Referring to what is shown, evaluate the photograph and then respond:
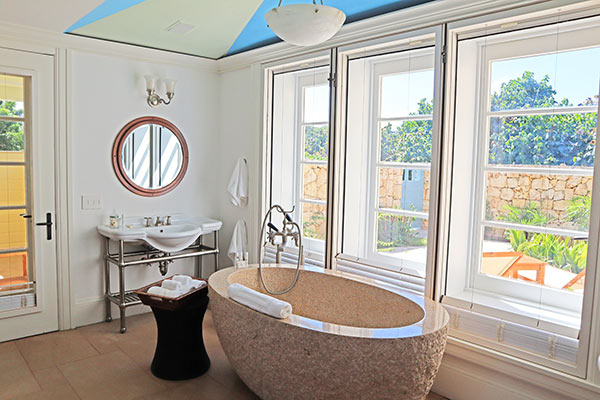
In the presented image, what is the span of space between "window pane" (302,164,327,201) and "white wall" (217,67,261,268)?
0.50m

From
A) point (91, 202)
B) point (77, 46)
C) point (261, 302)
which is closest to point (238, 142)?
point (91, 202)

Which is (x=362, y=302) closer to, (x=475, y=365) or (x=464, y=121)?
(x=475, y=365)

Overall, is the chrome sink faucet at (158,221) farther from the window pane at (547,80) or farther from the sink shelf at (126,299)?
the window pane at (547,80)

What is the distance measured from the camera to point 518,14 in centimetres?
253

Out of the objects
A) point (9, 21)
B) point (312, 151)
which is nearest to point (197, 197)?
point (312, 151)

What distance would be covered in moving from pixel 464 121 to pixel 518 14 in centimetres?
65

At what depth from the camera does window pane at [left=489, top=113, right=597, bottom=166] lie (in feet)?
8.06

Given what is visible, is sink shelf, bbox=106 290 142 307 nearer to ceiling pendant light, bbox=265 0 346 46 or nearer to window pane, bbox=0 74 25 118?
window pane, bbox=0 74 25 118

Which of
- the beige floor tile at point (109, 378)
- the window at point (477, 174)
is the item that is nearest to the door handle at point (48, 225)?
the beige floor tile at point (109, 378)

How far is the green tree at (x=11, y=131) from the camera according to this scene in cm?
348

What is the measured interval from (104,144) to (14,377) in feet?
6.18

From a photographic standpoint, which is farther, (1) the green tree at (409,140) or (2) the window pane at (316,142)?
(2) the window pane at (316,142)

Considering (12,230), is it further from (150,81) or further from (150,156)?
(150,81)

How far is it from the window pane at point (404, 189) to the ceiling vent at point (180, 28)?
1961mm
